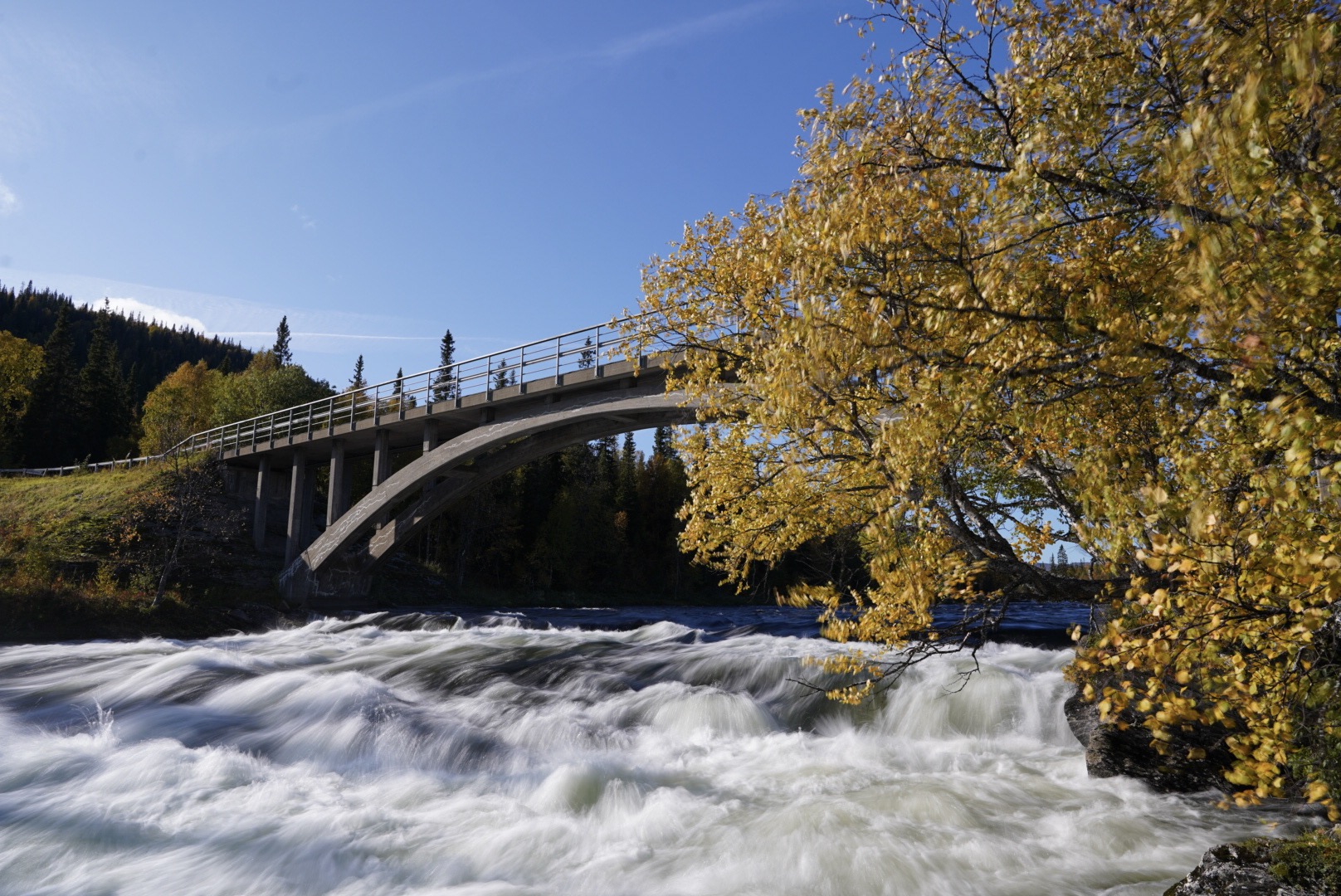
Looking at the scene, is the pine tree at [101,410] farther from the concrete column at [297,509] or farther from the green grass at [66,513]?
the concrete column at [297,509]

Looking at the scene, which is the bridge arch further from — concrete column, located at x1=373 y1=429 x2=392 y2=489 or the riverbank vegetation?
the riverbank vegetation

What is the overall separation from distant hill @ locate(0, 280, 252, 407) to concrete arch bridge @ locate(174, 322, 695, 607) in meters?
98.5

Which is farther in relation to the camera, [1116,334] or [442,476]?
[442,476]

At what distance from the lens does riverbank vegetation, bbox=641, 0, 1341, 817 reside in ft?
12.0

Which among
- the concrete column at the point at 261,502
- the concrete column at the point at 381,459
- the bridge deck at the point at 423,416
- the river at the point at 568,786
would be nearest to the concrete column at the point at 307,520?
the bridge deck at the point at 423,416

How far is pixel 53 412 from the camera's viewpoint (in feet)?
217

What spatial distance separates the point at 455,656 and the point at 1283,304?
1774 cm

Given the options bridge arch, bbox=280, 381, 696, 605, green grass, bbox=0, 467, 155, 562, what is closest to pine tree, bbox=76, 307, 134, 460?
green grass, bbox=0, 467, 155, 562

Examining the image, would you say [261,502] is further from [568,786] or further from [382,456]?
[568,786]

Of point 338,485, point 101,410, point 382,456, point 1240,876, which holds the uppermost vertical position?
point 101,410

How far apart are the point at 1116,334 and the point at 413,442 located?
1249 inches

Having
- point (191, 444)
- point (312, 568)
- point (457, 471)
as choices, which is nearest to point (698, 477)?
point (457, 471)

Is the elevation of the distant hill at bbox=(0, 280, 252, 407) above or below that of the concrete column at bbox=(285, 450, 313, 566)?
above

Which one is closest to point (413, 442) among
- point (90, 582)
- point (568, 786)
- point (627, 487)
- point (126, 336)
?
point (90, 582)
